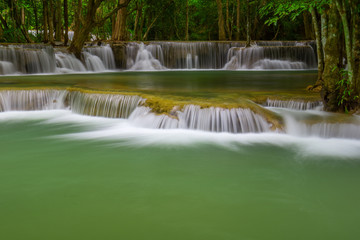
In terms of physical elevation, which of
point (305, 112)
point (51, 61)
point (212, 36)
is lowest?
point (305, 112)

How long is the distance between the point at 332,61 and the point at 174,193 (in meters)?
3.83

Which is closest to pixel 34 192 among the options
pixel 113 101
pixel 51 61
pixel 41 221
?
pixel 41 221

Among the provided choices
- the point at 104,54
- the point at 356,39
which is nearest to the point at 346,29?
the point at 356,39

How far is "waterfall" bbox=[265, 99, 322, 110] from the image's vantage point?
6.49 metres

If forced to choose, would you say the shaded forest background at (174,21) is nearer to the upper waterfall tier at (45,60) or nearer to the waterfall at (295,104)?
the upper waterfall tier at (45,60)

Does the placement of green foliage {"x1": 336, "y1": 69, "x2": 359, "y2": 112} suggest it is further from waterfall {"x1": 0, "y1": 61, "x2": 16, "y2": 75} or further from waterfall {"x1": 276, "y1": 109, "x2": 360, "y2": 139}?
waterfall {"x1": 0, "y1": 61, "x2": 16, "y2": 75}

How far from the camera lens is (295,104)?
6609 mm

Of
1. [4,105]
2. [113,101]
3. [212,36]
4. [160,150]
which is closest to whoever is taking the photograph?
[160,150]

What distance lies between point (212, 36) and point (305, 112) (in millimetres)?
23879

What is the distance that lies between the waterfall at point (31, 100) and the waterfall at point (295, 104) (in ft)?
14.9

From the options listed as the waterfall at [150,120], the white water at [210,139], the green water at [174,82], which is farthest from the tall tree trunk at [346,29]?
the waterfall at [150,120]

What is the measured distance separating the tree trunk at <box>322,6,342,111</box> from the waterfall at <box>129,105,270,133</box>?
118 cm

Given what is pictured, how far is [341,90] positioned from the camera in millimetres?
6078

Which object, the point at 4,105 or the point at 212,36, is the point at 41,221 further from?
the point at 212,36
